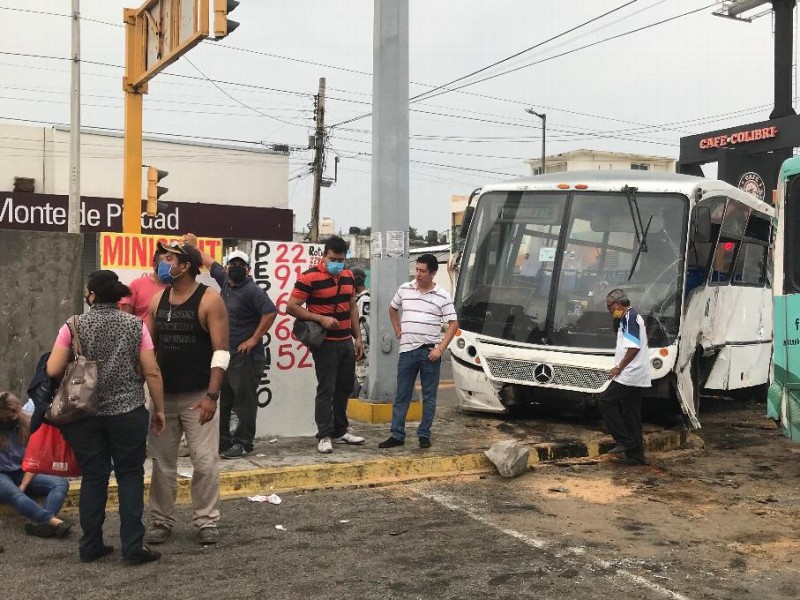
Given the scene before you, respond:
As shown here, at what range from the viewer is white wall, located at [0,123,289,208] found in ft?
103

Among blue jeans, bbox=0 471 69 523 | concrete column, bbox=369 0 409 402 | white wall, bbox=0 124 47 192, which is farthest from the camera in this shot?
white wall, bbox=0 124 47 192

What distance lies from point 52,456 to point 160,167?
95.8 ft

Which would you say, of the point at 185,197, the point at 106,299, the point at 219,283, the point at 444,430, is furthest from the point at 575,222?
the point at 185,197

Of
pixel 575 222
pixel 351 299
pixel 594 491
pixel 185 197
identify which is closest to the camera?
pixel 594 491

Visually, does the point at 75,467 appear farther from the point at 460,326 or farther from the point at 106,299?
the point at 460,326

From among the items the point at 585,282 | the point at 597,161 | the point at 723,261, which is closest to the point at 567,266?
the point at 585,282

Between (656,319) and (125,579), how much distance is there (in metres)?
6.02

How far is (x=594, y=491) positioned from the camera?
7270 millimetres

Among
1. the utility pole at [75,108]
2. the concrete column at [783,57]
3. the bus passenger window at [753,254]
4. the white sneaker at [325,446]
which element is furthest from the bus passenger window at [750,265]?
the concrete column at [783,57]

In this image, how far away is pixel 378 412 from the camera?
31.1ft

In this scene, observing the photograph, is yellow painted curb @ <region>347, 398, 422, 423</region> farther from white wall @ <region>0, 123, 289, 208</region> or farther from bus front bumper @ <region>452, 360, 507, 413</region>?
white wall @ <region>0, 123, 289, 208</region>

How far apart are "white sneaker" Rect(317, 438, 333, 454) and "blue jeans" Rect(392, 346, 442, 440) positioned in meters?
0.69

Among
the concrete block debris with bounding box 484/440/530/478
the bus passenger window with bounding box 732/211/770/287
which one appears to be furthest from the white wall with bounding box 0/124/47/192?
the concrete block debris with bounding box 484/440/530/478

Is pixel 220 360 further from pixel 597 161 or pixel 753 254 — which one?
pixel 597 161
